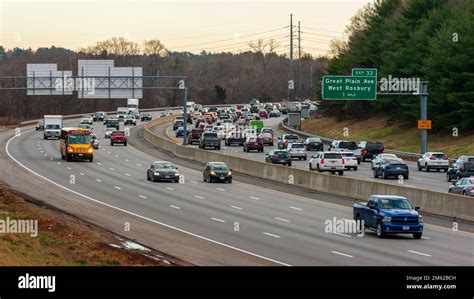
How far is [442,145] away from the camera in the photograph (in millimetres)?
92500

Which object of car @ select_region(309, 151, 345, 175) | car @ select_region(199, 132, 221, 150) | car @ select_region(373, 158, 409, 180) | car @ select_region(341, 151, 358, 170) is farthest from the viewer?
car @ select_region(199, 132, 221, 150)

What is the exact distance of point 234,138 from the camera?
3890 inches

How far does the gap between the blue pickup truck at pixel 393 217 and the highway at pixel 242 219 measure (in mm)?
387

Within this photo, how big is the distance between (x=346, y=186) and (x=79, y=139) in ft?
100

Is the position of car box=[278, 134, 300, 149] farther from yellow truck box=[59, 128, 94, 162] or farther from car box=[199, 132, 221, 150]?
yellow truck box=[59, 128, 94, 162]

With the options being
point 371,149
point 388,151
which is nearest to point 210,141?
point 388,151

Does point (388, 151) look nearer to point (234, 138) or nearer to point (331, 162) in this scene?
point (234, 138)

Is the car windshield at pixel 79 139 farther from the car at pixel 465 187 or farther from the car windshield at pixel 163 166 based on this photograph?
the car at pixel 465 187

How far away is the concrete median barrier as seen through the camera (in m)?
41.3

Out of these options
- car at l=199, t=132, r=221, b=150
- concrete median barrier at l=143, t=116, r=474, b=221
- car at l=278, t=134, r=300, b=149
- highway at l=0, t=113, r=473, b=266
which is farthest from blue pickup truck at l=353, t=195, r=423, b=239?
car at l=278, t=134, r=300, b=149

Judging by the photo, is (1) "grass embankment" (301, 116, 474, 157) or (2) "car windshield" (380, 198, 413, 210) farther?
(1) "grass embankment" (301, 116, 474, 157)
